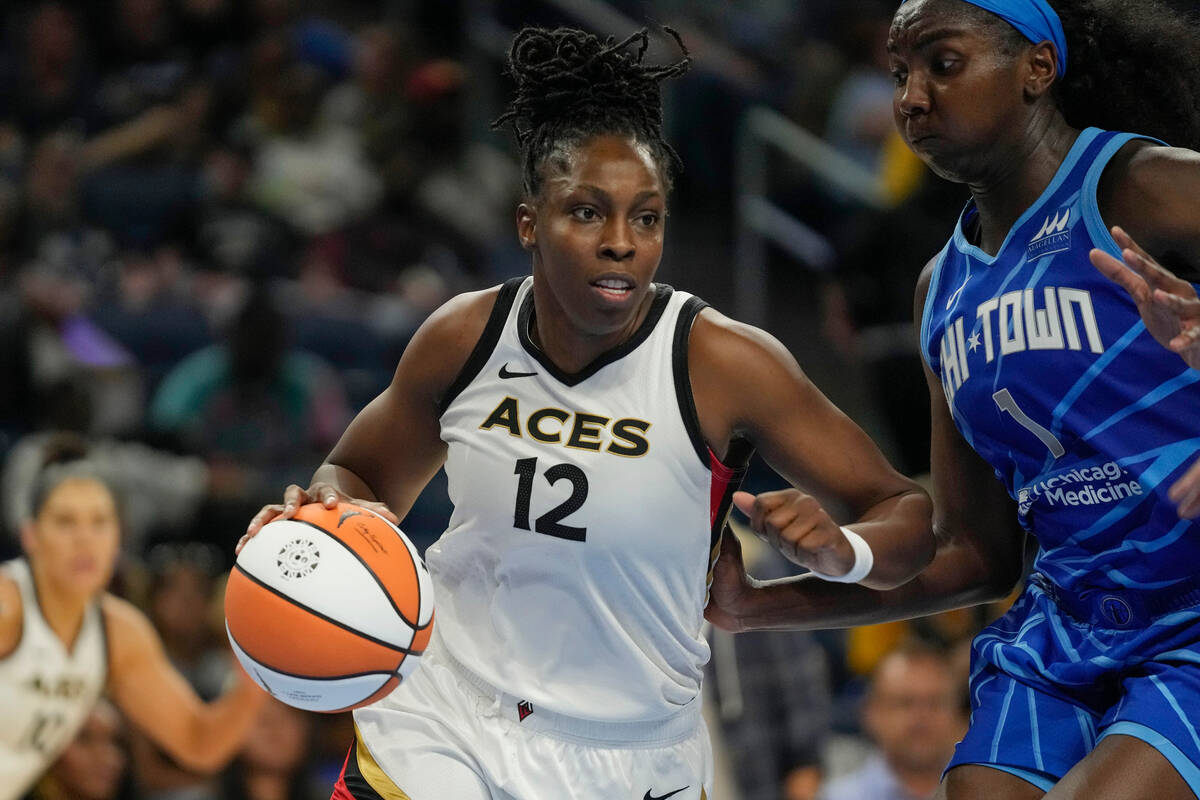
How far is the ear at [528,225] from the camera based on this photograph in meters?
3.38

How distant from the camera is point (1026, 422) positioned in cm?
316

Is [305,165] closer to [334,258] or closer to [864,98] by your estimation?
[334,258]

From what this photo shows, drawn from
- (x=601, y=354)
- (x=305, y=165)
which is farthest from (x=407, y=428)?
(x=305, y=165)

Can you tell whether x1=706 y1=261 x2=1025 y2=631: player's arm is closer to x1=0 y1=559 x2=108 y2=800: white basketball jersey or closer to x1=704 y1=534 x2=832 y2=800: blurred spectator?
x1=704 y1=534 x2=832 y2=800: blurred spectator

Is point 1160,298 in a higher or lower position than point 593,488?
higher

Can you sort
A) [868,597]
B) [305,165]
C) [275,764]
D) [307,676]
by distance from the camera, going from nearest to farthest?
1. [307,676]
2. [868,597]
3. [275,764]
4. [305,165]

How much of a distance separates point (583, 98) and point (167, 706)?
3.53 metres

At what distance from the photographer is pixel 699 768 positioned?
3.38 m

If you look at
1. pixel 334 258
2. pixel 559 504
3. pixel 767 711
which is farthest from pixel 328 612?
pixel 334 258

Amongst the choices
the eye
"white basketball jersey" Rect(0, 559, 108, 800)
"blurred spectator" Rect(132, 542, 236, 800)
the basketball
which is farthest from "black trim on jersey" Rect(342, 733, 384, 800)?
"blurred spectator" Rect(132, 542, 236, 800)

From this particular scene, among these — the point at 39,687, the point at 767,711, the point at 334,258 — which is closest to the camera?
the point at 39,687

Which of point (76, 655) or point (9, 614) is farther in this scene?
point (76, 655)

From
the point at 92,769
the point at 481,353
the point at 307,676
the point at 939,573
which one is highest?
the point at 481,353

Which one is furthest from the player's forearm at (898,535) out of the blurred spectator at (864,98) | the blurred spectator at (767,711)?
the blurred spectator at (864,98)
